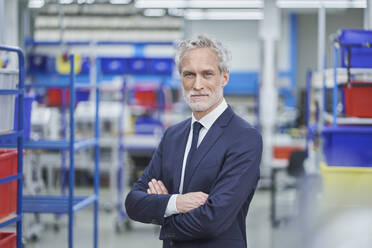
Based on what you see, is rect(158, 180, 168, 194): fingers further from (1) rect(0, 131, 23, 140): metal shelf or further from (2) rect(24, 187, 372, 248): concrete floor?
(2) rect(24, 187, 372, 248): concrete floor

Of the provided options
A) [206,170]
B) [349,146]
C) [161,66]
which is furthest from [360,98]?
[161,66]

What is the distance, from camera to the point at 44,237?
19.5 ft

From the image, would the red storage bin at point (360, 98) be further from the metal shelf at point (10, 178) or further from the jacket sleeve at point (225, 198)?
the metal shelf at point (10, 178)

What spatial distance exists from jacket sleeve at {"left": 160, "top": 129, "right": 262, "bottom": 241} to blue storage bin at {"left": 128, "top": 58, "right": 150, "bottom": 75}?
5.09 metres

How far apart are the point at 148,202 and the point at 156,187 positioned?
0.10 meters

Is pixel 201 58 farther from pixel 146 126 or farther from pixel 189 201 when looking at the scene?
pixel 146 126

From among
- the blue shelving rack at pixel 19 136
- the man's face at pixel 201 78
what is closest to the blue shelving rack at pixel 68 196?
the blue shelving rack at pixel 19 136

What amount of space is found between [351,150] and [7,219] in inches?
90.0

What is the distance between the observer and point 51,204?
173 inches

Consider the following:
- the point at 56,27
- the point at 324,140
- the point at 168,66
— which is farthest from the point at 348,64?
the point at 56,27

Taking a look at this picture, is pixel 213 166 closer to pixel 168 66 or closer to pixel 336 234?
pixel 336 234

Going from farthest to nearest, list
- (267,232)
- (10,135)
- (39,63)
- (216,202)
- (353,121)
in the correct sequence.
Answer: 1. (39,63)
2. (267,232)
3. (353,121)
4. (10,135)
5. (216,202)

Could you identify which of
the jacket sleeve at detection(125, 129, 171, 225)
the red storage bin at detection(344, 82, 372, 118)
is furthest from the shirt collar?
the red storage bin at detection(344, 82, 372, 118)

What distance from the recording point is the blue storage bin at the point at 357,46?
3.62 m
